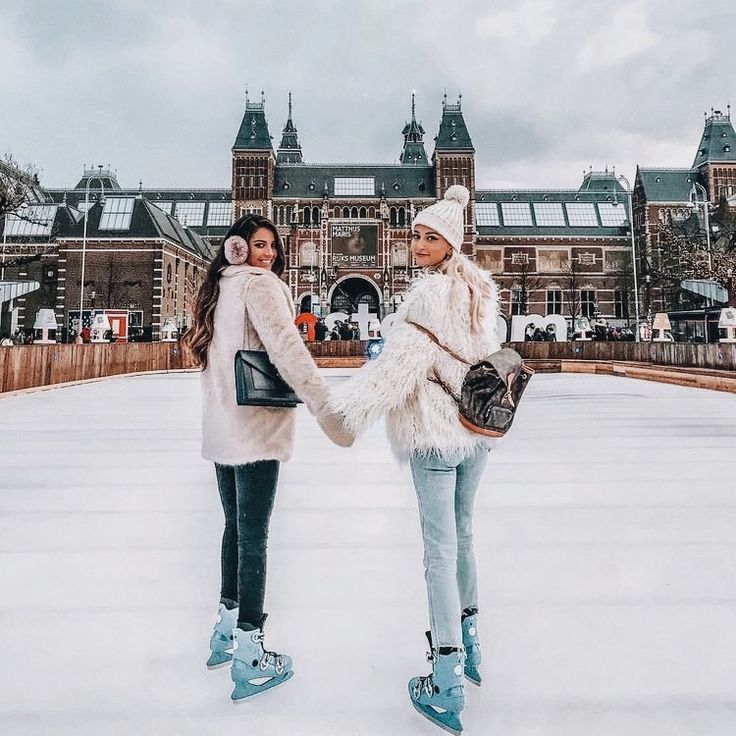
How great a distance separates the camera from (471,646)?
1724 millimetres

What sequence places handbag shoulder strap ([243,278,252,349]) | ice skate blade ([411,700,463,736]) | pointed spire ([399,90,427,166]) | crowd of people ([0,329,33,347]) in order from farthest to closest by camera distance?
1. pointed spire ([399,90,427,166])
2. crowd of people ([0,329,33,347])
3. handbag shoulder strap ([243,278,252,349])
4. ice skate blade ([411,700,463,736])

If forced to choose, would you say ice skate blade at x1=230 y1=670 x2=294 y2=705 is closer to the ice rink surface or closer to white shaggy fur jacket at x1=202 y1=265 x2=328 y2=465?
the ice rink surface

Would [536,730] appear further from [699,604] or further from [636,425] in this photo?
[636,425]

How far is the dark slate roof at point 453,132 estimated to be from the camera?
137ft

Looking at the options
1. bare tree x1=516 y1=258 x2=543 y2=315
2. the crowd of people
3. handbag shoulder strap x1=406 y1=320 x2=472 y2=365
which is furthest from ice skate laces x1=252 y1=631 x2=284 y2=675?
bare tree x1=516 y1=258 x2=543 y2=315

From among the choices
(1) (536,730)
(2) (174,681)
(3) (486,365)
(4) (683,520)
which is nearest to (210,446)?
(2) (174,681)

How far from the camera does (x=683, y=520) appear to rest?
3.09 meters

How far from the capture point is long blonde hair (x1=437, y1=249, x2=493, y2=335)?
1626 millimetres

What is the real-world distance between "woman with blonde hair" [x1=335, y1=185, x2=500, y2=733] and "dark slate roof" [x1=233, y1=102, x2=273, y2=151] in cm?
4272

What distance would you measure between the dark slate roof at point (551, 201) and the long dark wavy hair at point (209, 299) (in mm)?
43547

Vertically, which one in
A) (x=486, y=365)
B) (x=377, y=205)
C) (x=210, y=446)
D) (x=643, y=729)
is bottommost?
(x=643, y=729)

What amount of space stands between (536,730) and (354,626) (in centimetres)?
67

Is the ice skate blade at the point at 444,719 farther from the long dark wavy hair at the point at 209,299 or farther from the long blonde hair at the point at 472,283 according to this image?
the long dark wavy hair at the point at 209,299

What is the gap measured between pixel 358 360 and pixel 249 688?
17322mm
